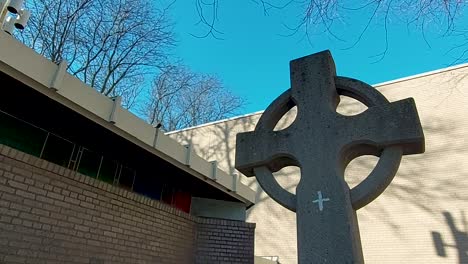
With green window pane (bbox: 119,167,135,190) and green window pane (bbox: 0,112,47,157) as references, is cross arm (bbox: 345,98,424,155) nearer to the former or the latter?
green window pane (bbox: 0,112,47,157)

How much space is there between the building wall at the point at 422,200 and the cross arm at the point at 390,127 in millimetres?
10082

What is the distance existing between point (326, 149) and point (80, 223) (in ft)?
13.2

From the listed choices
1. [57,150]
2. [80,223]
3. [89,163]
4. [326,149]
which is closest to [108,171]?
[89,163]

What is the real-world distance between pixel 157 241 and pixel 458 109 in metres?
11.7

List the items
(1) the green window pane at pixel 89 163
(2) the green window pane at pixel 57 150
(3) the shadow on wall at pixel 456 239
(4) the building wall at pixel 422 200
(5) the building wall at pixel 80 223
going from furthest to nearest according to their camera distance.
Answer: (4) the building wall at pixel 422 200, (3) the shadow on wall at pixel 456 239, (1) the green window pane at pixel 89 163, (2) the green window pane at pixel 57 150, (5) the building wall at pixel 80 223

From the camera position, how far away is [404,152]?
2.52m

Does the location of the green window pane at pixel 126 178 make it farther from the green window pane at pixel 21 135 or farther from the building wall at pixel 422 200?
the building wall at pixel 422 200

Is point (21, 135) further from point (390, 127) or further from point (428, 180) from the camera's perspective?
point (428, 180)

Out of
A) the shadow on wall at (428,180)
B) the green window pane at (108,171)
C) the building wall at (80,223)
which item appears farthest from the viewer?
the shadow on wall at (428,180)

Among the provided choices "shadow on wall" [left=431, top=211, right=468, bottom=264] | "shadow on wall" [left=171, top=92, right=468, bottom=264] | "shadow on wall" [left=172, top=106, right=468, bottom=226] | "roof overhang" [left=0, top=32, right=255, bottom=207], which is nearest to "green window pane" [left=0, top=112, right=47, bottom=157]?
"roof overhang" [left=0, top=32, right=255, bottom=207]

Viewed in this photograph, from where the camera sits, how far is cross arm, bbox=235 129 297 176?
2836 mm

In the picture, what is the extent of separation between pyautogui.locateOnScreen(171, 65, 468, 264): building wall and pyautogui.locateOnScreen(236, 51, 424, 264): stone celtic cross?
393 inches

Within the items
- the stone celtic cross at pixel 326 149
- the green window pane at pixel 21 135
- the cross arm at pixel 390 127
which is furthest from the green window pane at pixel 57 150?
the cross arm at pixel 390 127

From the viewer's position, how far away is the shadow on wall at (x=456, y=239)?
10.6 meters
